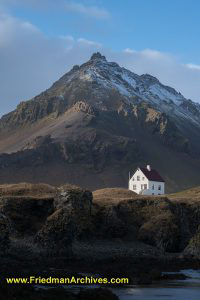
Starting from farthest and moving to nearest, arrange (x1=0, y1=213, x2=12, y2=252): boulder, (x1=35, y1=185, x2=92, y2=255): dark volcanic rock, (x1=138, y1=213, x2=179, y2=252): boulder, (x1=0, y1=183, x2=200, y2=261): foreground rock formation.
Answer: (x1=138, y1=213, x2=179, y2=252): boulder, (x1=0, y1=183, x2=200, y2=261): foreground rock formation, (x1=35, y1=185, x2=92, y2=255): dark volcanic rock, (x1=0, y1=213, x2=12, y2=252): boulder

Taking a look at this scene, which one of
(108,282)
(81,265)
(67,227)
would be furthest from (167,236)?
(108,282)

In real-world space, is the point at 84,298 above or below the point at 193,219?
below

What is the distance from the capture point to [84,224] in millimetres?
72125

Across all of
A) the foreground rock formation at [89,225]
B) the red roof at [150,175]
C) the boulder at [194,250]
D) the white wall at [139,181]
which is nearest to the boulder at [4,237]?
the foreground rock formation at [89,225]

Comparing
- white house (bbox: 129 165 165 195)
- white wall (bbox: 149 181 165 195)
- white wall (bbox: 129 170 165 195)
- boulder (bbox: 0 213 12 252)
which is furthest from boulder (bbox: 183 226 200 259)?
white wall (bbox: 149 181 165 195)

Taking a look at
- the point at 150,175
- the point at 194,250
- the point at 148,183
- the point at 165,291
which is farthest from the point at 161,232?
the point at 150,175

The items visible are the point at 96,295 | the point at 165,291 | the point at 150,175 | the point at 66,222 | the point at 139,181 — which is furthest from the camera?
the point at 139,181

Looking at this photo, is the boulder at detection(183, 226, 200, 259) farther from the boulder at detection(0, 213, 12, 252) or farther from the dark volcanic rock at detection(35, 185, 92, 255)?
the boulder at detection(0, 213, 12, 252)

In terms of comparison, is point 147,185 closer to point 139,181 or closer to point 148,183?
point 148,183

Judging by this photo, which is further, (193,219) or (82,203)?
(193,219)

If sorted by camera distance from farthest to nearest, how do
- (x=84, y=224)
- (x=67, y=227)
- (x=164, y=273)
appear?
1. (x=84, y=224)
2. (x=67, y=227)
3. (x=164, y=273)

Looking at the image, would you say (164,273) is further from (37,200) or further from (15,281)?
(37,200)

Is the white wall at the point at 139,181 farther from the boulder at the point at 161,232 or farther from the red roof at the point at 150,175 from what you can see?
the boulder at the point at 161,232

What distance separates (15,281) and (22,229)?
26775 mm
